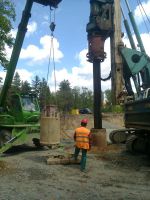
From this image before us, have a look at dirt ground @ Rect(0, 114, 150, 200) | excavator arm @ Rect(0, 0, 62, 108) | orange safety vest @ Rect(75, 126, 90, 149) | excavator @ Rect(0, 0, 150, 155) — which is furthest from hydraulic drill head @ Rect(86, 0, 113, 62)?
orange safety vest @ Rect(75, 126, 90, 149)

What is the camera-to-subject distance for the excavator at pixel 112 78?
14.0 meters

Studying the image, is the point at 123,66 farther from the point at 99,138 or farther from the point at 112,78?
the point at 99,138

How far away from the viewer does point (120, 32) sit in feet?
46.9

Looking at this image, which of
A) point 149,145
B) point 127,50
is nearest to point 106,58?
point 127,50

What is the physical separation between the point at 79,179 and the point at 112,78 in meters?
4.70

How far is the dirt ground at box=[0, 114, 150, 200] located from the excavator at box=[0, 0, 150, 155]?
4.53 feet

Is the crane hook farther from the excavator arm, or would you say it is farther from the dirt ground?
the dirt ground

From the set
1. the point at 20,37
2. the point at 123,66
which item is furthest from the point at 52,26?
the point at 123,66

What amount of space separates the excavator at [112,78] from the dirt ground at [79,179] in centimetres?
138

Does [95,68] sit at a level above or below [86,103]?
below

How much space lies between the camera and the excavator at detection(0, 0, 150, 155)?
14.0 meters

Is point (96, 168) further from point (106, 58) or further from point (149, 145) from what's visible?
point (106, 58)

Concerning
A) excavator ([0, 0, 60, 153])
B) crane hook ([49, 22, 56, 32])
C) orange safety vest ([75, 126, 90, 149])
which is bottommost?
→ orange safety vest ([75, 126, 90, 149])

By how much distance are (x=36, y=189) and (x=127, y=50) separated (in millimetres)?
7353
